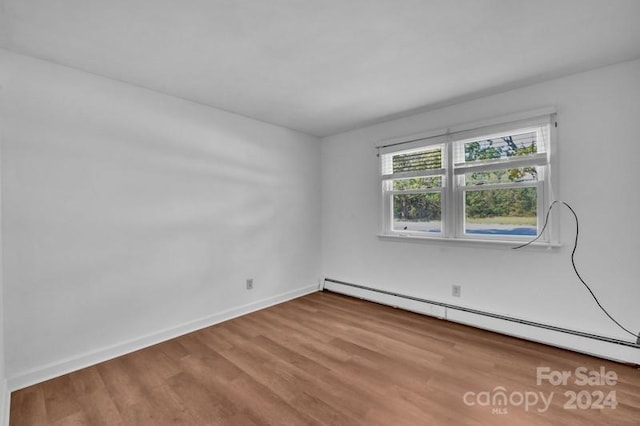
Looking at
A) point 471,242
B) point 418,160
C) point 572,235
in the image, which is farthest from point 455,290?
point 418,160

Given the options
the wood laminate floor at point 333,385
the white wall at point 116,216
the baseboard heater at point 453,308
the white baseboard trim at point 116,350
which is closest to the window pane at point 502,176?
the baseboard heater at point 453,308

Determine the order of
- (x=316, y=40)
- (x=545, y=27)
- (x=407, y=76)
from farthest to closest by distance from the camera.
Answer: (x=407, y=76) < (x=316, y=40) < (x=545, y=27)

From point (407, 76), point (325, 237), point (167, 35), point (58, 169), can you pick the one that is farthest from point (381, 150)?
point (58, 169)

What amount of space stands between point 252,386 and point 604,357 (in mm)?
2885

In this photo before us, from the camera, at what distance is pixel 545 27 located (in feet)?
6.09

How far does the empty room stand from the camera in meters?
1.81

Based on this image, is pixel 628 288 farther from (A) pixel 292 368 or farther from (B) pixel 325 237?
(B) pixel 325 237

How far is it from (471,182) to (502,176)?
0.30 m

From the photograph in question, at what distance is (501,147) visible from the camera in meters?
2.95

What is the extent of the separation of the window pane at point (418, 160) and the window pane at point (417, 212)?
34cm

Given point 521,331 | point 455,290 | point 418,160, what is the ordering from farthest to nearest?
point 418,160 → point 455,290 → point 521,331

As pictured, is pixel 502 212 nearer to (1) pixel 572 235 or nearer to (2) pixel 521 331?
(1) pixel 572 235

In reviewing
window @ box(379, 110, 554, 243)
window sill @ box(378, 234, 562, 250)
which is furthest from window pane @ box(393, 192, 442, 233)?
window sill @ box(378, 234, 562, 250)

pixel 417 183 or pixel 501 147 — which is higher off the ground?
pixel 501 147
